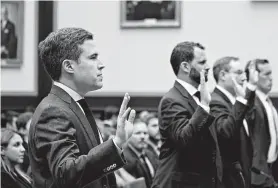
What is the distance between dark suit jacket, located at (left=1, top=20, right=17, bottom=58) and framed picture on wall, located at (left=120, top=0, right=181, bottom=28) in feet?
6.06

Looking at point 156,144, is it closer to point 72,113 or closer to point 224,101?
point 224,101

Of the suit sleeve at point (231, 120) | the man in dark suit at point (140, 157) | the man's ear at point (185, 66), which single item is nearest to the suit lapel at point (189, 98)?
the man's ear at point (185, 66)

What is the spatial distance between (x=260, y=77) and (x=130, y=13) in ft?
12.0

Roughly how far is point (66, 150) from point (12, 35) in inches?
333

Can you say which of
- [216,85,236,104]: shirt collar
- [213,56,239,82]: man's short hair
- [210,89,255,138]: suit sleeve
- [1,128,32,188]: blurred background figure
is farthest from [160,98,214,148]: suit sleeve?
[213,56,239,82]: man's short hair

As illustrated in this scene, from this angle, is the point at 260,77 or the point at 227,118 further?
the point at 260,77

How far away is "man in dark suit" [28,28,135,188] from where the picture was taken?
2891 millimetres

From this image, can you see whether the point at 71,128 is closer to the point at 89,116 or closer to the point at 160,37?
the point at 89,116

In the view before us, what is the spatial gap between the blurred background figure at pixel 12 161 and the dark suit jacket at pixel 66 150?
2344 mm

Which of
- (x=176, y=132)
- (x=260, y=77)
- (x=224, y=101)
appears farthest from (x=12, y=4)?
(x=176, y=132)

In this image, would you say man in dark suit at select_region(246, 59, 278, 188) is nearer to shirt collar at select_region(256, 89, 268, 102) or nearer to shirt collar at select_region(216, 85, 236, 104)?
shirt collar at select_region(256, 89, 268, 102)

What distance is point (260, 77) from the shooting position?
744cm

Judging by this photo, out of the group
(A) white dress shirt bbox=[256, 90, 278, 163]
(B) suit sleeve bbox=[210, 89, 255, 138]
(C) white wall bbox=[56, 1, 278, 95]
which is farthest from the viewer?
(C) white wall bbox=[56, 1, 278, 95]

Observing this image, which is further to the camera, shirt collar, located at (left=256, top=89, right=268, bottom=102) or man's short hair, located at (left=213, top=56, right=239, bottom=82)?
shirt collar, located at (left=256, top=89, right=268, bottom=102)
